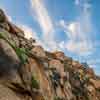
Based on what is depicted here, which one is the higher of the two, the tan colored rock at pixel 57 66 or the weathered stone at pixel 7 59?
the tan colored rock at pixel 57 66

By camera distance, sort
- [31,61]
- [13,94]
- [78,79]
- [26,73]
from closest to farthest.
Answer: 1. [13,94]
2. [26,73]
3. [31,61]
4. [78,79]

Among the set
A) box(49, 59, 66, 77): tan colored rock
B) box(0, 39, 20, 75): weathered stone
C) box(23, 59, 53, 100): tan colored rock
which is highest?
box(49, 59, 66, 77): tan colored rock

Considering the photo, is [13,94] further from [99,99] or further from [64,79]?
[99,99]

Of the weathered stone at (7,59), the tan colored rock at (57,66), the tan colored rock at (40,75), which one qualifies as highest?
the tan colored rock at (57,66)

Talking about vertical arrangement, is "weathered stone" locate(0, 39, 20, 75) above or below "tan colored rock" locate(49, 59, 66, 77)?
below

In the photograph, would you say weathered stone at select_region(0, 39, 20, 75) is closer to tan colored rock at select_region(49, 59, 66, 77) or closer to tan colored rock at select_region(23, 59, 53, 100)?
tan colored rock at select_region(23, 59, 53, 100)

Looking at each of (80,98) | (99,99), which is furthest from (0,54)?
(99,99)

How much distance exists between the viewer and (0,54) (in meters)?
31.8

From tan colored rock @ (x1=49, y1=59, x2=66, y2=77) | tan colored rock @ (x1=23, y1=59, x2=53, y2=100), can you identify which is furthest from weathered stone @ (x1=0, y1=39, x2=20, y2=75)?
tan colored rock @ (x1=49, y1=59, x2=66, y2=77)

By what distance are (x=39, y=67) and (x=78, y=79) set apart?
43993mm

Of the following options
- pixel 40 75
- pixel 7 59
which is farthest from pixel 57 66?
pixel 7 59

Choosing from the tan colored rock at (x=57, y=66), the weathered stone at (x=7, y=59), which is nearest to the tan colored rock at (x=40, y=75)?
the weathered stone at (x=7, y=59)

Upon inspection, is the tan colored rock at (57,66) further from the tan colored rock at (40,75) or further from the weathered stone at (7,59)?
the weathered stone at (7,59)

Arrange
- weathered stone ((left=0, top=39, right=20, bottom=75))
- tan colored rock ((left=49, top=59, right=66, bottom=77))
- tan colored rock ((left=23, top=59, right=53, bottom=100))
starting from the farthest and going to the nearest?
tan colored rock ((left=49, top=59, right=66, bottom=77)), tan colored rock ((left=23, top=59, right=53, bottom=100)), weathered stone ((left=0, top=39, right=20, bottom=75))
